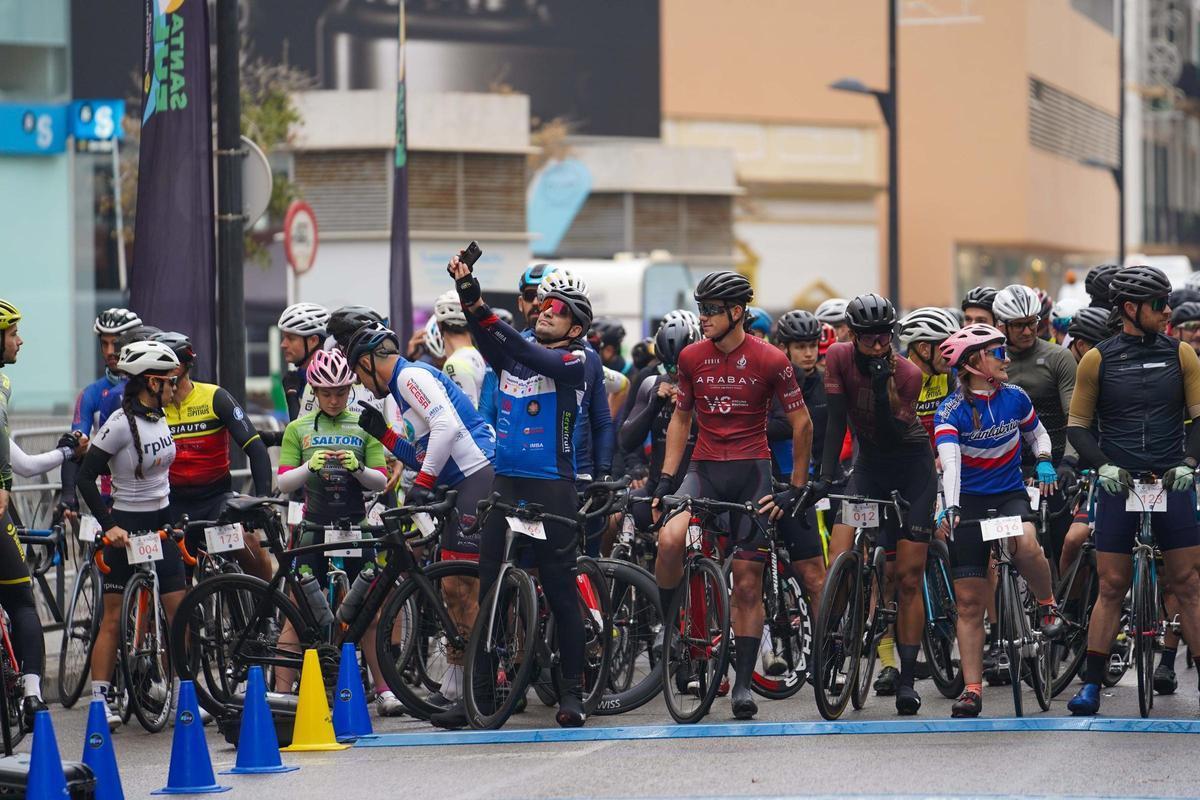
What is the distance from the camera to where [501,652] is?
33.1 feet

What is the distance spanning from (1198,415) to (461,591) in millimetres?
3536

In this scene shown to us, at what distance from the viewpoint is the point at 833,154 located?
232 ft

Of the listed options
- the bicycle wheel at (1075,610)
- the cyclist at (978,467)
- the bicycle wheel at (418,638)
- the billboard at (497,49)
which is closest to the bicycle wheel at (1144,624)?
the cyclist at (978,467)

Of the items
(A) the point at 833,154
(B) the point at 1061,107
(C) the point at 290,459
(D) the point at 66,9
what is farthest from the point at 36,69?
(B) the point at 1061,107

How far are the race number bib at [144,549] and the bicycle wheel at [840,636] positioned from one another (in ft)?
10.2

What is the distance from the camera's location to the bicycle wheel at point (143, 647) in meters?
10.5

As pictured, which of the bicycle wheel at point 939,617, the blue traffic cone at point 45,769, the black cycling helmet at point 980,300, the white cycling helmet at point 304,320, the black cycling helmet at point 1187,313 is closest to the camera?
the blue traffic cone at point 45,769

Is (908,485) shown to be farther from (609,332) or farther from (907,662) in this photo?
(609,332)

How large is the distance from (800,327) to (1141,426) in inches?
120

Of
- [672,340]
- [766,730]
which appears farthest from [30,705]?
[672,340]

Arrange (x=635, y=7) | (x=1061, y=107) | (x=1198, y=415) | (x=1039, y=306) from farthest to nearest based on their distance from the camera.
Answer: (x=1061, y=107)
(x=635, y=7)
(x=1039, y=306)
(x=1198, y=415)

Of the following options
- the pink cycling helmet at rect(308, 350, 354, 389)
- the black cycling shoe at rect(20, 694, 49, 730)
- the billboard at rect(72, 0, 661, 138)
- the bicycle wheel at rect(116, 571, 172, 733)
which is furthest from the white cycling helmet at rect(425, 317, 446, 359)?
the billboard at rect(72, 0, 661, 138)

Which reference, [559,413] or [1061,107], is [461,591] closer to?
[559,413]

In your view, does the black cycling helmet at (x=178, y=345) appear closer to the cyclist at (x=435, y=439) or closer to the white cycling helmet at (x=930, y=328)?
the cyclist at (x=435, y=439)
